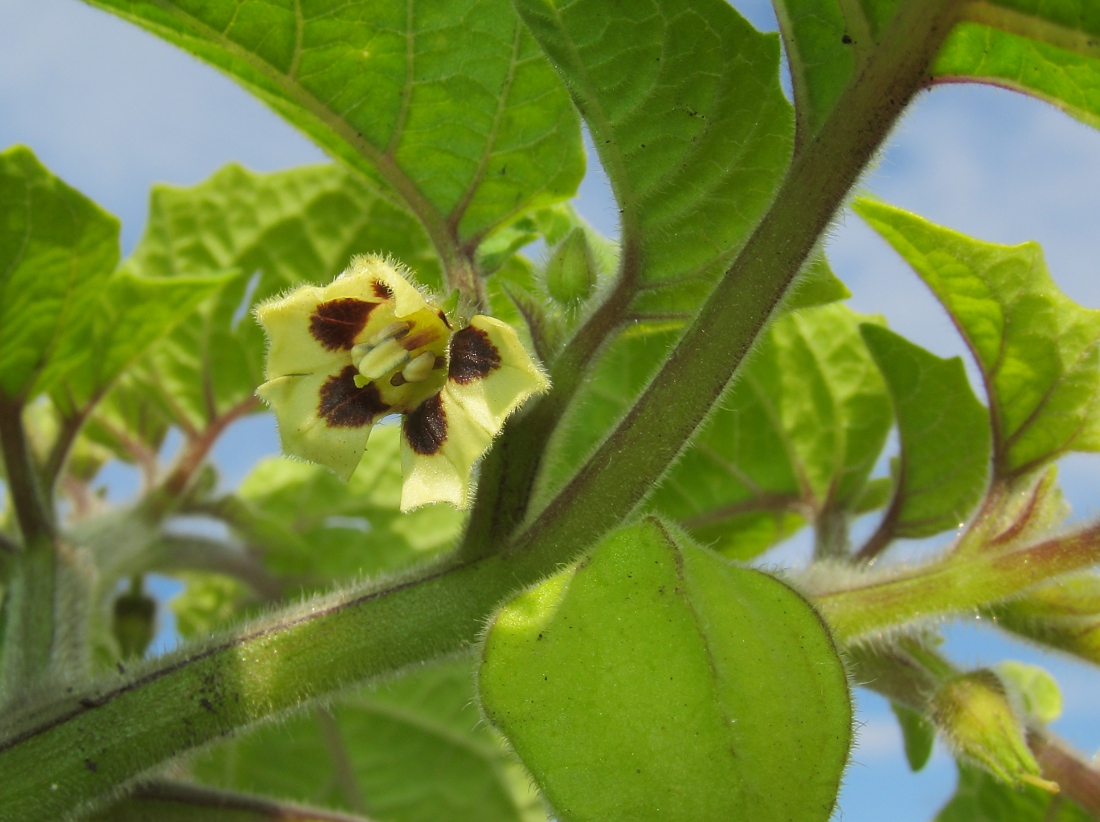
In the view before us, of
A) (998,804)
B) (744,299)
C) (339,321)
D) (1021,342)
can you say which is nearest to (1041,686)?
(998,804)

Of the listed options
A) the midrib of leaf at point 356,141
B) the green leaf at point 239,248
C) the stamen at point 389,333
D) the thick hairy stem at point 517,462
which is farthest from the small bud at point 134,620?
the thick hairy stem at point 517,462

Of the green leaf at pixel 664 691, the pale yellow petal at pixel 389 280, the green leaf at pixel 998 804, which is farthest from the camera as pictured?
the green leaf at pixel 998 804

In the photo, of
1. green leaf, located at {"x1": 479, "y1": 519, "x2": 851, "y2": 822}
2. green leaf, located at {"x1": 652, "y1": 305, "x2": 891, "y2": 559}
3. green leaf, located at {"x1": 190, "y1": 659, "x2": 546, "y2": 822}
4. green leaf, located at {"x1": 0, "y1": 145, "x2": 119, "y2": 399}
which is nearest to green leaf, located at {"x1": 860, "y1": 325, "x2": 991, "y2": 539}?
green leaf, located at {"x1": 652, "y1": 305, "x2": 891, "y2": 559}

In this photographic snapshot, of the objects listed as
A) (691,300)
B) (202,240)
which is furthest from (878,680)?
(202,240)

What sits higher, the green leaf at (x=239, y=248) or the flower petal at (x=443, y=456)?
the flower petal at (x=443, y=456)

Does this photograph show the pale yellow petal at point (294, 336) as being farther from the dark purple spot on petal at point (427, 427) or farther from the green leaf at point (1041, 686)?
the green leaf at point (1041, 686)

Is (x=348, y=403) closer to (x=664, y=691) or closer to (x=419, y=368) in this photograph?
(x=419, y=368)

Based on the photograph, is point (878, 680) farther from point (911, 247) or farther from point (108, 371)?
point (108, 371)
